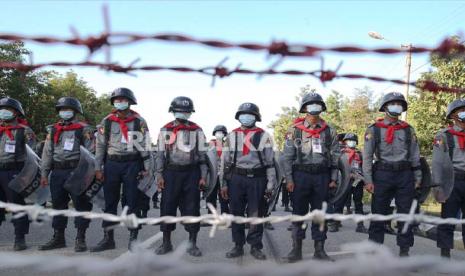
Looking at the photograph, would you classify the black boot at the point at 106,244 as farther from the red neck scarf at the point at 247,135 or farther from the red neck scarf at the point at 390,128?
the red neck scarf at the point at 390,128

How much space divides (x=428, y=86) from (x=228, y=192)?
4.22 meters

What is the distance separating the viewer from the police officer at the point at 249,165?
5895 mm

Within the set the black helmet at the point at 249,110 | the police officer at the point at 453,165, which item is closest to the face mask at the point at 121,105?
the black helmet at the point at 249,110

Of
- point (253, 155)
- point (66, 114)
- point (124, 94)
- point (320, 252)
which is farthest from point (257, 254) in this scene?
point (66, 114)

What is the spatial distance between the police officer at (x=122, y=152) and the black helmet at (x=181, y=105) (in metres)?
0.45

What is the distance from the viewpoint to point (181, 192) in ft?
19.7

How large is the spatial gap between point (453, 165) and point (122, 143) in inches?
165

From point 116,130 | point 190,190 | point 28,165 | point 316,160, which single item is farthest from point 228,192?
point 28,165

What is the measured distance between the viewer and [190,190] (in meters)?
5.96

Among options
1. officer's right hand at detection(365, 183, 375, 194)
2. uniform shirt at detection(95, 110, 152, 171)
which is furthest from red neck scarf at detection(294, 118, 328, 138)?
uniform shirt at detection(95, 110, 152, 171)

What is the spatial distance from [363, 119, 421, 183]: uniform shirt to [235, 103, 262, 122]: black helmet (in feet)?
4.75

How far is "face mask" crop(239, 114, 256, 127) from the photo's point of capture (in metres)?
6.00

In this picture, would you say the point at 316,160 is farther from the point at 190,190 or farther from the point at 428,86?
the point at 428,86

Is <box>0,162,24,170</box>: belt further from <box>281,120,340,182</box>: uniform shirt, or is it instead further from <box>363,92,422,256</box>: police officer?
<box>363,92,422,256</box>: police officer
